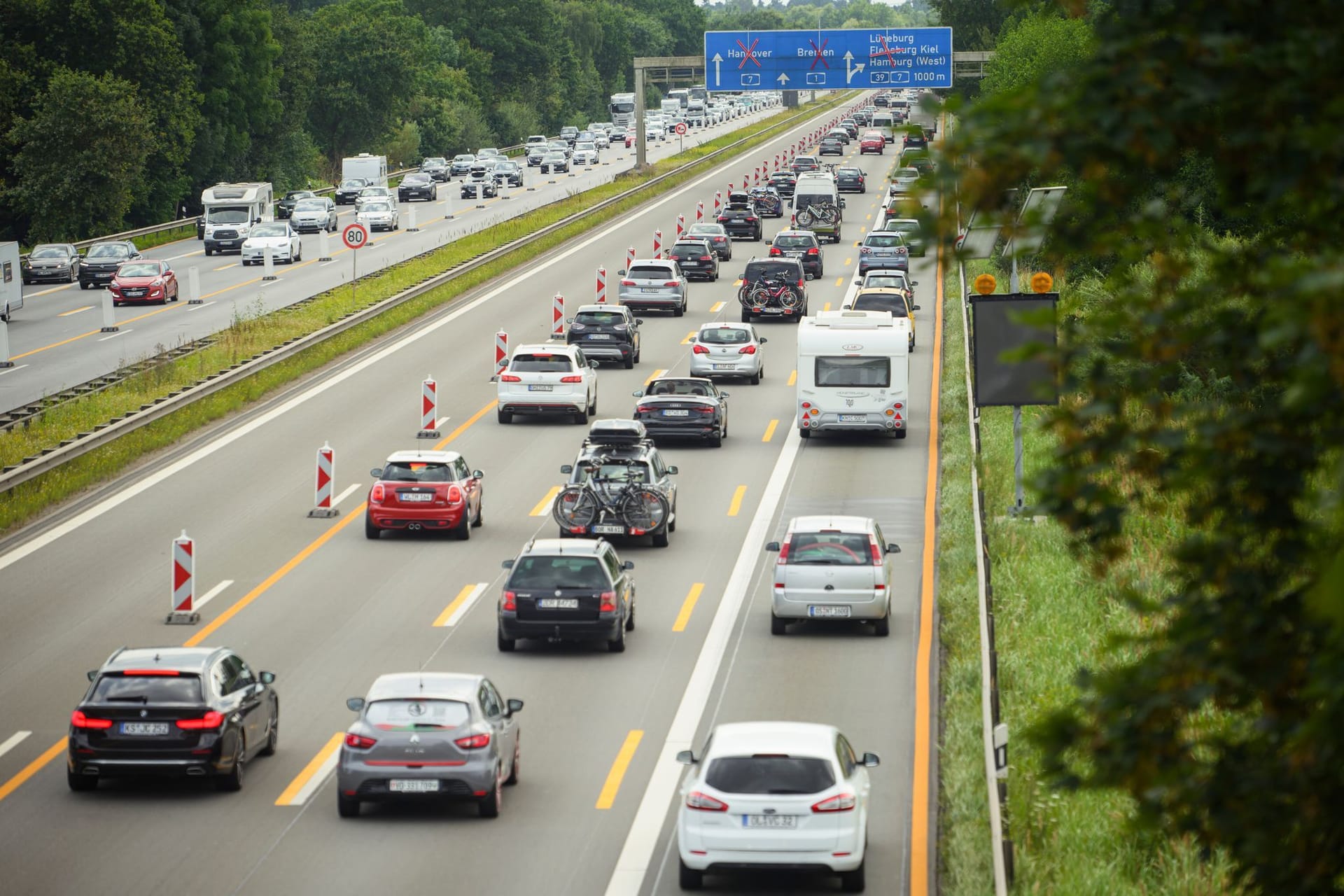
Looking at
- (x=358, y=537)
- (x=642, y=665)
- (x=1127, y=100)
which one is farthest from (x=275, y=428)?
(x=1127, y=100)

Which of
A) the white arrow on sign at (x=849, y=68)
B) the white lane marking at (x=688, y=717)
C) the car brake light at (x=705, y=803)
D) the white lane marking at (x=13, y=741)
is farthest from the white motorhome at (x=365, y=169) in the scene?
the car brake light at (x=705, y=803)

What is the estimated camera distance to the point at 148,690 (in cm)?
1825

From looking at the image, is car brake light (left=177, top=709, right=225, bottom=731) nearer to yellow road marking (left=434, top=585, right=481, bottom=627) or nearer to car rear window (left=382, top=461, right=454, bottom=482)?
Result: yellow road marking (left=434, top=585, right=481, bottom=627)

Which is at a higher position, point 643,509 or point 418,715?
point 418,715

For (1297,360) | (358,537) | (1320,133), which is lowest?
(358,537)

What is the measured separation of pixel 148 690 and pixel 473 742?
3179mm

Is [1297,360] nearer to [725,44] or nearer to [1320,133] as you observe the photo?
[1320,133]

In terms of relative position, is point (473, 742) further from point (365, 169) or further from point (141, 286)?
point (365, 169)

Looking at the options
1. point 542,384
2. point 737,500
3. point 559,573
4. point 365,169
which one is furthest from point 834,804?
point 365,169

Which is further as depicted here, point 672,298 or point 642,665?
point 672,298

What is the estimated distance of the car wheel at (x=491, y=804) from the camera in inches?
699

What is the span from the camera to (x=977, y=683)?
21750mm

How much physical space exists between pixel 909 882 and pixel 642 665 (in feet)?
26.0

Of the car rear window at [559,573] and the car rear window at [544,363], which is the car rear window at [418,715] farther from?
the car rear window at [544,363]
